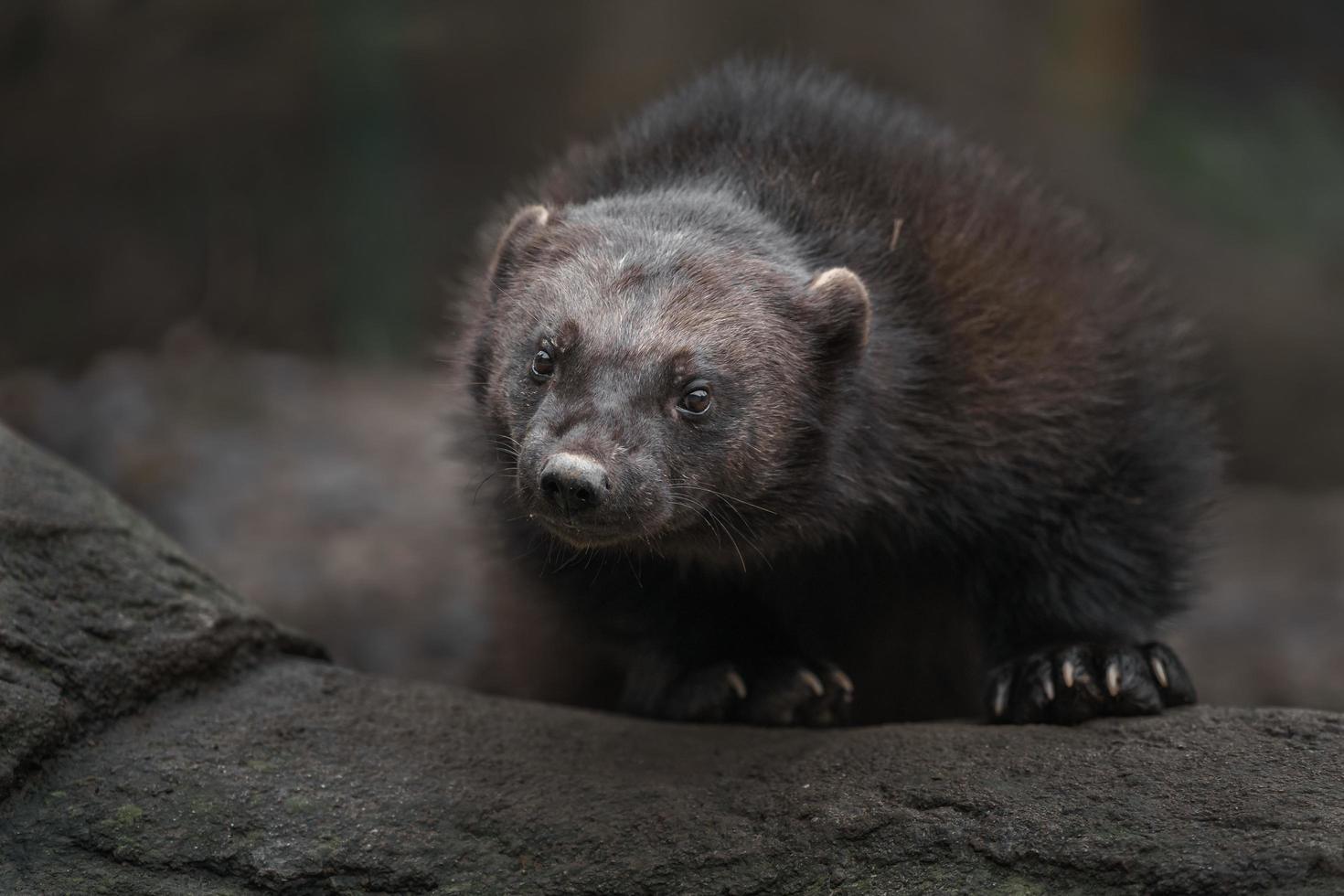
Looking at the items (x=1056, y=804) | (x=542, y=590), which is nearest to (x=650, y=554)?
(x=542, y=590)

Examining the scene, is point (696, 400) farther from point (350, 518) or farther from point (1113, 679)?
point (350, 518)

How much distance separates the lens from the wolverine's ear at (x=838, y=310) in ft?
13.0

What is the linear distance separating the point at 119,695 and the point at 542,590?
139cm

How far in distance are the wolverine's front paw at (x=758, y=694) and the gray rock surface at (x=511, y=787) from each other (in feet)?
0.85

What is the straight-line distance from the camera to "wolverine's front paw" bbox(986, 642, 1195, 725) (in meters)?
4.00

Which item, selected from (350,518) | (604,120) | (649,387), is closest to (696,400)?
(649,387)

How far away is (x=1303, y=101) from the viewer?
10.4 meters

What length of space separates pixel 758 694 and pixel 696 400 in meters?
1.20

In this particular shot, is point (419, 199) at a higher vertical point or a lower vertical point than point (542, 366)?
higher

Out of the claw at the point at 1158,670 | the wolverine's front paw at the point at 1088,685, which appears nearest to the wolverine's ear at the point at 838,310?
the wolverine's front paw at the point at 1088,685

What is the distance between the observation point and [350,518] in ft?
29.2

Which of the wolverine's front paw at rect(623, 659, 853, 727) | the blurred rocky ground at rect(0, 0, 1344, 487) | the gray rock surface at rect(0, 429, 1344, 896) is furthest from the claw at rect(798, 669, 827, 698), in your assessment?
the blurred rocky ground at rect(0, 0, 1344, 487)

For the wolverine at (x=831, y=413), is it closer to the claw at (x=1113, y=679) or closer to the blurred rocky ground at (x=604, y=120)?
the claw at (x=1113, y=679)

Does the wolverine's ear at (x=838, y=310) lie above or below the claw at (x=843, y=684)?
above
